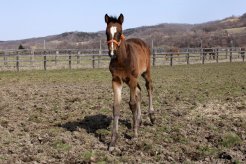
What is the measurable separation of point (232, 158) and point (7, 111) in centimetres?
558

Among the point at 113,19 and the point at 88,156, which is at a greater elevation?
the point at 113,19

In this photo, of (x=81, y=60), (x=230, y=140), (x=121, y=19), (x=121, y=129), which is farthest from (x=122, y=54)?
(x=81, y=60)

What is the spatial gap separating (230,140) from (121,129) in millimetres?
2032

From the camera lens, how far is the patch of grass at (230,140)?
6.36 m

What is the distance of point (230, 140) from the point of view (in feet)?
21.4

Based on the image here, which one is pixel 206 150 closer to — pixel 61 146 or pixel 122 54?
pixel 122 54

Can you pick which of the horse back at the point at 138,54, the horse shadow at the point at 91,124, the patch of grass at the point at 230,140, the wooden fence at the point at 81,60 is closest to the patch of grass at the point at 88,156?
the horse shadow at the point at 91,124

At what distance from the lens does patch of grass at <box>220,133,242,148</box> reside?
6363 mm

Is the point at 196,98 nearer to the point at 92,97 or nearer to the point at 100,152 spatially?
the point at 92,97

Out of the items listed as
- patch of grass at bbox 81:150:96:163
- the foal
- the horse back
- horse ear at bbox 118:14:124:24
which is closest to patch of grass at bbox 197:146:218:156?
the foal

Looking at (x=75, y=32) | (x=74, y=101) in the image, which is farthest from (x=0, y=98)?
(x=75, y=32)

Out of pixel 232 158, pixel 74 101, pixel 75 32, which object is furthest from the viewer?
pixel 75 32

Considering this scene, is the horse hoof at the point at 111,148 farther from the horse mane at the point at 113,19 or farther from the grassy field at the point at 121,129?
the horse mane at the point at 113,19

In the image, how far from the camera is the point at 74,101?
1070 centimetres
